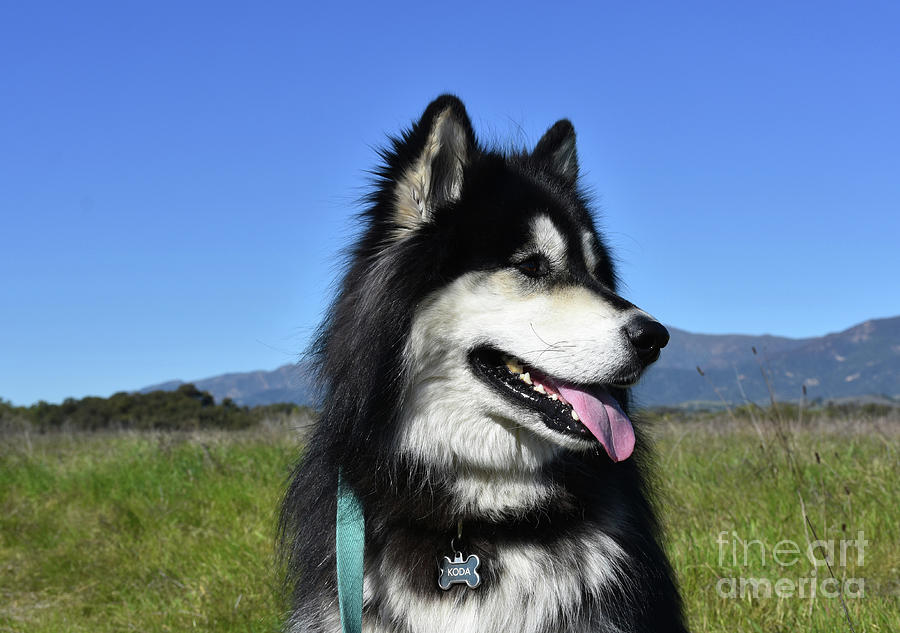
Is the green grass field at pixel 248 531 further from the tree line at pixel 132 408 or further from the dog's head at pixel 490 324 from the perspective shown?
Result: the tree line at pixel 132 408

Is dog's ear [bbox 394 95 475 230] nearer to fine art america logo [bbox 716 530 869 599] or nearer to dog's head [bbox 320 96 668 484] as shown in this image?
dog's head [bbox 320 96 668 484]

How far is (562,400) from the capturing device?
2.41 meters

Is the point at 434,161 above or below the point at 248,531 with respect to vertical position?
above

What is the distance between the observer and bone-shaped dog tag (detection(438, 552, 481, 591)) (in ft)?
7.29

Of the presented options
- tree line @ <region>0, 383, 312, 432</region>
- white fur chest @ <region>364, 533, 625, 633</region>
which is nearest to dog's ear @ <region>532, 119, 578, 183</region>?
white fur chest @ <region>364, 533, 625, 633</region>

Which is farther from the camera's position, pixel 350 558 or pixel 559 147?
pixel 559 147

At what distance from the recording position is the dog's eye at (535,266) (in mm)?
2520

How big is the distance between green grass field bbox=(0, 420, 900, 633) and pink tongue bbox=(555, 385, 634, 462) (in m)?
1.40

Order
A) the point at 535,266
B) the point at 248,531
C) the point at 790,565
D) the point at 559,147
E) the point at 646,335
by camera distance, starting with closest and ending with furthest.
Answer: the point at 646,335 < the point at 535,266 < the point at 559,147 < the point at 790,565 < the point at 248,531

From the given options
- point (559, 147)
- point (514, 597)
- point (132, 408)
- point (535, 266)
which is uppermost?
point (559, 147)

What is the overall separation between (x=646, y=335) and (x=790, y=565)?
218 centimetres

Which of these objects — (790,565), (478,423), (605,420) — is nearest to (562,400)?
(605,420)

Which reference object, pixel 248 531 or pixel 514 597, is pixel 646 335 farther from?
pixel 248 531

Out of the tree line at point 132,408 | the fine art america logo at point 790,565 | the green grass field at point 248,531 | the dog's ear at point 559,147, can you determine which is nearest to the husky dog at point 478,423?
the dog's ear at point 559,147
